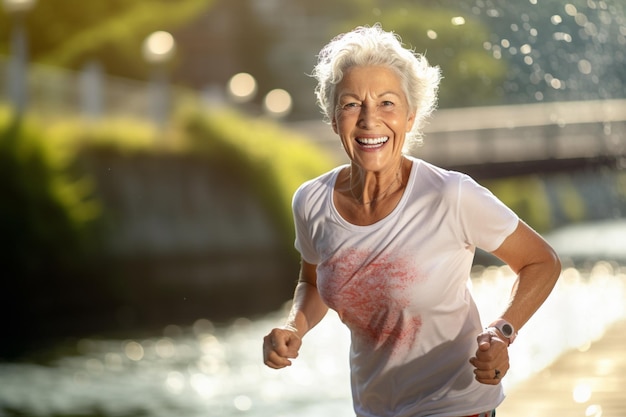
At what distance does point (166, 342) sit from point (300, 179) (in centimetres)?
807

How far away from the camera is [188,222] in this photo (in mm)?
21344

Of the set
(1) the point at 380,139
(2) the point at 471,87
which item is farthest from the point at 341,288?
(2) the point at 471,87

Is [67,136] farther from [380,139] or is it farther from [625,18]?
[380,139]

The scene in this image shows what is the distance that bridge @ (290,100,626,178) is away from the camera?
23.0m

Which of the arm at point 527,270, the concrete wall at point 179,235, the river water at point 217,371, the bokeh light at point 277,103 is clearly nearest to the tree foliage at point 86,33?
the bokeh light at point 277,103

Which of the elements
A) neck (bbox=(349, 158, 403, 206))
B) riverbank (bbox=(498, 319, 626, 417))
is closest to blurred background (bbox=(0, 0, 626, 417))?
riverbank (bbox=(498, 319, 626, 417))

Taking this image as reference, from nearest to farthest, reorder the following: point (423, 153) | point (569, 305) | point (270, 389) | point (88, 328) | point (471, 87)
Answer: point (270, 389), point (569, 305), point (88, 328), point (423, 153), point (471, 87)

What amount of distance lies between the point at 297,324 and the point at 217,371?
1285 centimetres

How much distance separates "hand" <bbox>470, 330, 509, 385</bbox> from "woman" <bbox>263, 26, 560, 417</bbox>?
58 mm

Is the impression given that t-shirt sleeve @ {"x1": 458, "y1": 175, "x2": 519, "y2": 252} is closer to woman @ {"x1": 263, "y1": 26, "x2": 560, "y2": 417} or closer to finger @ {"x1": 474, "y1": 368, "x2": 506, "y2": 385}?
woman @ {"x1": 263, "y1": 26, "x2": 560, "y2": 417}

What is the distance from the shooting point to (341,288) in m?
2.10

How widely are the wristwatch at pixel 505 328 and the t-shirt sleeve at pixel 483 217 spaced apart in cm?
12

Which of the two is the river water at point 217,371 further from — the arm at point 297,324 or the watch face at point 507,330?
the watch face at point 507,330

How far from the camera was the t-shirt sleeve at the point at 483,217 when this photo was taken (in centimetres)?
203
